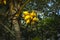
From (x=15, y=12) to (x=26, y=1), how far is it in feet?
0.25

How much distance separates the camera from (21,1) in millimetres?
1000

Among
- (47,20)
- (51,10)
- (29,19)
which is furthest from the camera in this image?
(51,10)

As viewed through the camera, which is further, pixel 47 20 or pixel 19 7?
pixel 47 20

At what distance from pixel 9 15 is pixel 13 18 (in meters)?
0.10

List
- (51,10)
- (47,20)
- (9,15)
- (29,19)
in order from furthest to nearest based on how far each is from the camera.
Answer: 1. (51,10)
2. (47,20)
3. (9,15)
4. (29,19)

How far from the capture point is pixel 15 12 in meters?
1.02

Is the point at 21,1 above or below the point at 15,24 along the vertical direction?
above

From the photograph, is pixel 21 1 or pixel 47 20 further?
pixel 47 20

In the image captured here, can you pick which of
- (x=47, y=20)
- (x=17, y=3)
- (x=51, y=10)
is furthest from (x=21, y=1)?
(x=51, y=10)

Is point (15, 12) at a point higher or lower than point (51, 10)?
higher

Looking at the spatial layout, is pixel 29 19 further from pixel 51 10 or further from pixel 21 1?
pixel 51 10

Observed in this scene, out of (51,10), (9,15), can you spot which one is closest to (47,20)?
(9,15)

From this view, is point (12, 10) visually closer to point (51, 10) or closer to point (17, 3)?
point (17, 3)

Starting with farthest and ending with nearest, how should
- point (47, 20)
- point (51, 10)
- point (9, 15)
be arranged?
point (51, 10) < point (47, 20) < point (9, 15)
